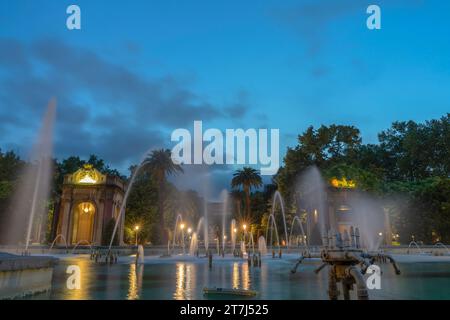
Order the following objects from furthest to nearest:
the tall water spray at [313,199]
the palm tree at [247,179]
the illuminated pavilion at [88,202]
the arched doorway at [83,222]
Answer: the palm tree at [247,179]
the tall water spray at [313,199]
the arched doorway at [83,222]
the illuminated pavilion at [88,202]

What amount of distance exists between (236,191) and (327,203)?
2710 centimetres

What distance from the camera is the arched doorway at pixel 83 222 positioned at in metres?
52.1

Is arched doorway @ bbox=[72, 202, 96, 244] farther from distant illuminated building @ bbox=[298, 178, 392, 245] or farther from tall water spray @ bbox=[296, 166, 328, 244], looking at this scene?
distant illuminated building @ bbox=[298, 178, 392, 245]

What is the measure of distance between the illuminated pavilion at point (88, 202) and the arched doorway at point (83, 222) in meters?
0.34

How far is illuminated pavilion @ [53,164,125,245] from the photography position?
47.8 metres

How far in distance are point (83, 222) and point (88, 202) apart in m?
5.44

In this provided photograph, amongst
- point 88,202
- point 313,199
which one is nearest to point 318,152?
point 313,199

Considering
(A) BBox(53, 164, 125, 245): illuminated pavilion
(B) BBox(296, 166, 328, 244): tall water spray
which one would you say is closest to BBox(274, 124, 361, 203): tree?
(B) BBox(296, 166, 328, 244): tall water spray

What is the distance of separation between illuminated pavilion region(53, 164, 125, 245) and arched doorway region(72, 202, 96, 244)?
338 mm

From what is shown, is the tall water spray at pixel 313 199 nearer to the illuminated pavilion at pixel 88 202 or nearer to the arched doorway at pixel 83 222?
the illuminated pavilion at pixel 88 202

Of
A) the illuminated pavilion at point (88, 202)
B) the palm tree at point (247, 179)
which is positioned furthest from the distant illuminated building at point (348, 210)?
the illuminated pavilion at point (88, 202)
